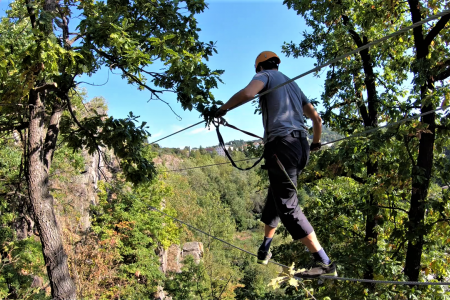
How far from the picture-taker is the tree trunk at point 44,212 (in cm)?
518

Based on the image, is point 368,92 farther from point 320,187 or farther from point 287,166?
point 287,166

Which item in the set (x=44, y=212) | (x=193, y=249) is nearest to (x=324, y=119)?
(x=44, y=212)

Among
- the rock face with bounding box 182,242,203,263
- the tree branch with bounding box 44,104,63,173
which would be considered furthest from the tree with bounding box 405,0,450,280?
the rock face with bounding box 182,242,203,263

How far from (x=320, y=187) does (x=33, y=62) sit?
7.22 metres

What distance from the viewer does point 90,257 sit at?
16.0m

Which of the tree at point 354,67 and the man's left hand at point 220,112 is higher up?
the tree at point 354,67

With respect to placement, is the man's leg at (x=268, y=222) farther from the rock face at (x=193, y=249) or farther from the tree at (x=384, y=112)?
the rock face at (x=193, y=249)

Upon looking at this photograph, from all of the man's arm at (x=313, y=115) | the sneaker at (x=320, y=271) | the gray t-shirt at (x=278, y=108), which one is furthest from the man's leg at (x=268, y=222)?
the man's arm at (x=313, y=115)

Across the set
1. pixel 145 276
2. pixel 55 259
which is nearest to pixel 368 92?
pixel 55 259

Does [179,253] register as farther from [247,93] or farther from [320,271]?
[247,93]

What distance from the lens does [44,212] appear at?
521cm

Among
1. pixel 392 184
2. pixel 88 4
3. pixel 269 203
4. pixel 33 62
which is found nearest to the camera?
pixel 269 203

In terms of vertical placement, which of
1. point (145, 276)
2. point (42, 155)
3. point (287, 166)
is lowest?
point (145, 276)

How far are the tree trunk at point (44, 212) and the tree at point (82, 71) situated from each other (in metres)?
0.01
